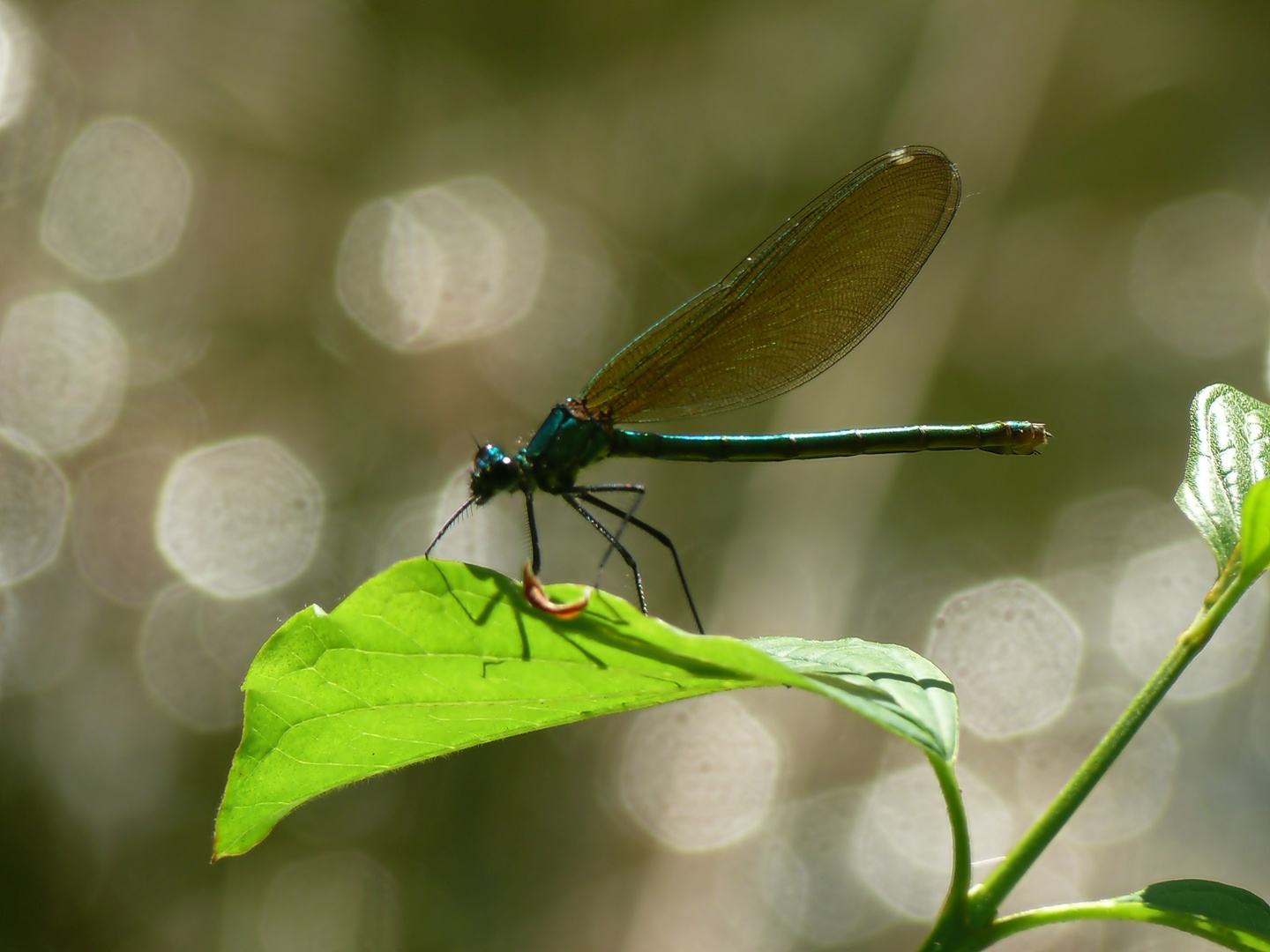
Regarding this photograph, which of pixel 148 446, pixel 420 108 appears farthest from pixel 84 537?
pixel 420 108

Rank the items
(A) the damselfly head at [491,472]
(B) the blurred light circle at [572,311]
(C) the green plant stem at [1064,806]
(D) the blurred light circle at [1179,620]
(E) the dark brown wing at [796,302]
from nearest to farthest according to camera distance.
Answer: (C) the green plant stem at [1064,806]
(A) the damselfly head at [491,472]
(E) the dark brown wing at [796,302]
(D) the blurred light circle at [1179,620]
(B) the blurred light circle at [572,311]

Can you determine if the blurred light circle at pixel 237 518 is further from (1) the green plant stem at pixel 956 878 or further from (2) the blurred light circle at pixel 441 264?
(1) the green plant stem at pixel 956 878

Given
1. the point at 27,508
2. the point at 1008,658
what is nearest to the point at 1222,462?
the point at 1008,658

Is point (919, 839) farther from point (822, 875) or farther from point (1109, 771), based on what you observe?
point (1109, 771)

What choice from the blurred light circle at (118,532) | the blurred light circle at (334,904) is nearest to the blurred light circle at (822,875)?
the blurred light circle at (334,904)

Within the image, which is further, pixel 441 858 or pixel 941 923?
pixel 441 858

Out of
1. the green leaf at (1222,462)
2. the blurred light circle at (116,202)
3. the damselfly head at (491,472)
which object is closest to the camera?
the green leaf at (1222,462)

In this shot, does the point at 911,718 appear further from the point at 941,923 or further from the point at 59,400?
the point at 59,400
